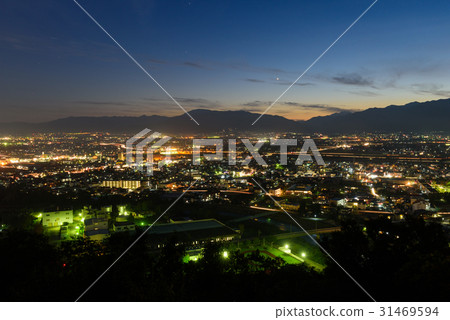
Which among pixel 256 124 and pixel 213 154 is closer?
pixel 213 154

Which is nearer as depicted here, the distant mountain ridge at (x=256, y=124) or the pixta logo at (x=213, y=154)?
the pixta logo at (x=213, y=154)

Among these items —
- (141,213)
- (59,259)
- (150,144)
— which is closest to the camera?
(59,259)

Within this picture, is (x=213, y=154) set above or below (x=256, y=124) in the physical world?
below

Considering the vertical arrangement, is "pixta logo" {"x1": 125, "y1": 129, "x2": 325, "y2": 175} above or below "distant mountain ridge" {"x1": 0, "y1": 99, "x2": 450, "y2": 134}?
below

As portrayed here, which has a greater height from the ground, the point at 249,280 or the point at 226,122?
the point at 226,122

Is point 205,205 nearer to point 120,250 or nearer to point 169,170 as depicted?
point 120,250

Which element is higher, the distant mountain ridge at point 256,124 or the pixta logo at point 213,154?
the distant mountain ridge at point 256,124

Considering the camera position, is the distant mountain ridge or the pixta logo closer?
the pixta logo

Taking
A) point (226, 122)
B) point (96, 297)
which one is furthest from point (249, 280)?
point (226, 122)
